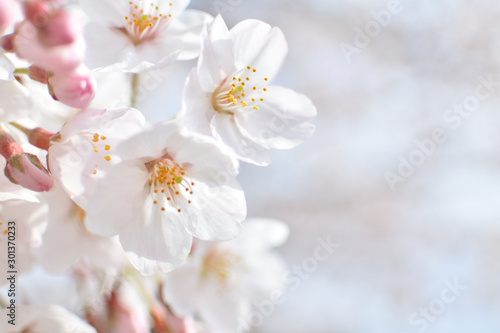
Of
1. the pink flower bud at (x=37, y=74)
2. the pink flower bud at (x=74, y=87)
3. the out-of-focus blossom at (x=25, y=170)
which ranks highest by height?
the pink flower bud at (x=74, y=87)

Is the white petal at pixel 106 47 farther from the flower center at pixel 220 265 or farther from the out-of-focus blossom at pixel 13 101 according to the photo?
the flower center at pixel 220 265

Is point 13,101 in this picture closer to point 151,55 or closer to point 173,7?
point 151,55

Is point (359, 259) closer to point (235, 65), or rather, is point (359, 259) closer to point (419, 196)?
point (419, 196)

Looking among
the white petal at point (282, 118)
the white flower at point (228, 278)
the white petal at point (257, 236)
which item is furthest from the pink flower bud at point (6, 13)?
the white petal at point (257, 236)

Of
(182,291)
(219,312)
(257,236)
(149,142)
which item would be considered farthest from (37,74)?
(257,236)

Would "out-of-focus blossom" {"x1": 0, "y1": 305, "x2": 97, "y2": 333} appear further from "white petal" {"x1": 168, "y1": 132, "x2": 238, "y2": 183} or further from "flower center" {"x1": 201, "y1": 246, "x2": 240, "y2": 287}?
"flower center" {"x1": 201, "y1": 246, "x2": 240, "y2": 287}

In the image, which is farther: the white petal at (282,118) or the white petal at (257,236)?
the white petal at (257,236)

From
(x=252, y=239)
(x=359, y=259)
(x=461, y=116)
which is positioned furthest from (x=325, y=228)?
(x=252, y=239)
